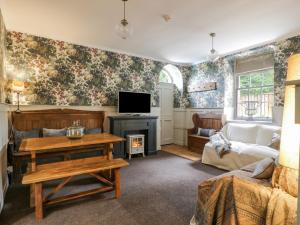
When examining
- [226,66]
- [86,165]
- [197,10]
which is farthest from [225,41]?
[86,165]

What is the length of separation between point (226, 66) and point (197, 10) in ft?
8.29

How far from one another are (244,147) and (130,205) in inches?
99.9

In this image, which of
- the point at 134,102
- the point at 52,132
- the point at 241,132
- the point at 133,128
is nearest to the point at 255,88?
the point at 241,132

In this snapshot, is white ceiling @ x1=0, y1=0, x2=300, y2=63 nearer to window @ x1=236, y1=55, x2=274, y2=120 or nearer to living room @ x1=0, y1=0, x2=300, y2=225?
living room @ x1=0, y1=0, x2=300, y2=225

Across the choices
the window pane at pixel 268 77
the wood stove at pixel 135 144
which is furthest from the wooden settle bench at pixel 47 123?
the window pane at pixel 268 77

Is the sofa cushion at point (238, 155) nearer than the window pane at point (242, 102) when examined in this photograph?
Yes

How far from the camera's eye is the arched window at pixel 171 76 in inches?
239

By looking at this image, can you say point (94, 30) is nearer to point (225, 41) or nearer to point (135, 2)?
point (135, 2)

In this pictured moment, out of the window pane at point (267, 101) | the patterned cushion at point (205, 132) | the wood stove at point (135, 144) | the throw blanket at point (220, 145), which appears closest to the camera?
the throw blanket at point (220, 145)

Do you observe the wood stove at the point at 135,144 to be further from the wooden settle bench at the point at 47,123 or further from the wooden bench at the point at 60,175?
the wooden bench at the point at 60,175

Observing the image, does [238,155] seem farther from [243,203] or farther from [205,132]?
[243,203]

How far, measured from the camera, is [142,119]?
15.7 ft

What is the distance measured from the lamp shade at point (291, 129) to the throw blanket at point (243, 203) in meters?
0.42

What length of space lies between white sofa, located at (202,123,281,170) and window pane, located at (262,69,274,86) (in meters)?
1.05
